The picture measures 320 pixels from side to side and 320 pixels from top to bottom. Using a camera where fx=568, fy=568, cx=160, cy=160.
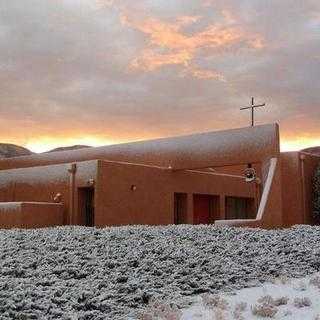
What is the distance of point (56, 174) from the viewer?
66.4ft

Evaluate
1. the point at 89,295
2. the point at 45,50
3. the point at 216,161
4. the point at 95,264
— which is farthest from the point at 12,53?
the point at 89,295

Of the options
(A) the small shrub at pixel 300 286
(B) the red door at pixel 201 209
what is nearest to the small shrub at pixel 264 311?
(A) the small shrub at pixel 300 286

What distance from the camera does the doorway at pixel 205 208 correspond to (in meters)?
23.5

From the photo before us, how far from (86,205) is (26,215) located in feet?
7.43

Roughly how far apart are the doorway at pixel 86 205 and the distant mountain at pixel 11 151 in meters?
43.5

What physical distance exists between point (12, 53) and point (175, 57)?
6.62 metres

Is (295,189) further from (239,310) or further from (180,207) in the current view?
(239,310)

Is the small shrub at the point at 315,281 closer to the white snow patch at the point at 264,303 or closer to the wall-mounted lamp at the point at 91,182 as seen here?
the white snow patch at the point at 264,303

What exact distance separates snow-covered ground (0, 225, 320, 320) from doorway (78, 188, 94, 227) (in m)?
5.73

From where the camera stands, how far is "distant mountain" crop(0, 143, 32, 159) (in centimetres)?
6169


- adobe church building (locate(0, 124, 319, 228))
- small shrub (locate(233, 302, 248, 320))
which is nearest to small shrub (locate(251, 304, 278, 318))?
small shrub (locate(233, 302, 248, 320))

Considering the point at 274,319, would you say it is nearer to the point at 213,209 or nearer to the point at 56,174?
the point at 56,174

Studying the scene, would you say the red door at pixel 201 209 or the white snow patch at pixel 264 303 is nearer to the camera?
the white snow patch at pixel 264 303

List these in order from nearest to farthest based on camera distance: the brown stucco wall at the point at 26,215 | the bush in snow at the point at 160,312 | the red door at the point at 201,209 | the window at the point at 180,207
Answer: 1. the bush in snow at the point at 160,312
2. the brown stucco wall at the point at 26,215
3. the window at the point at 180,207
4. the red door at the point at 201,209
